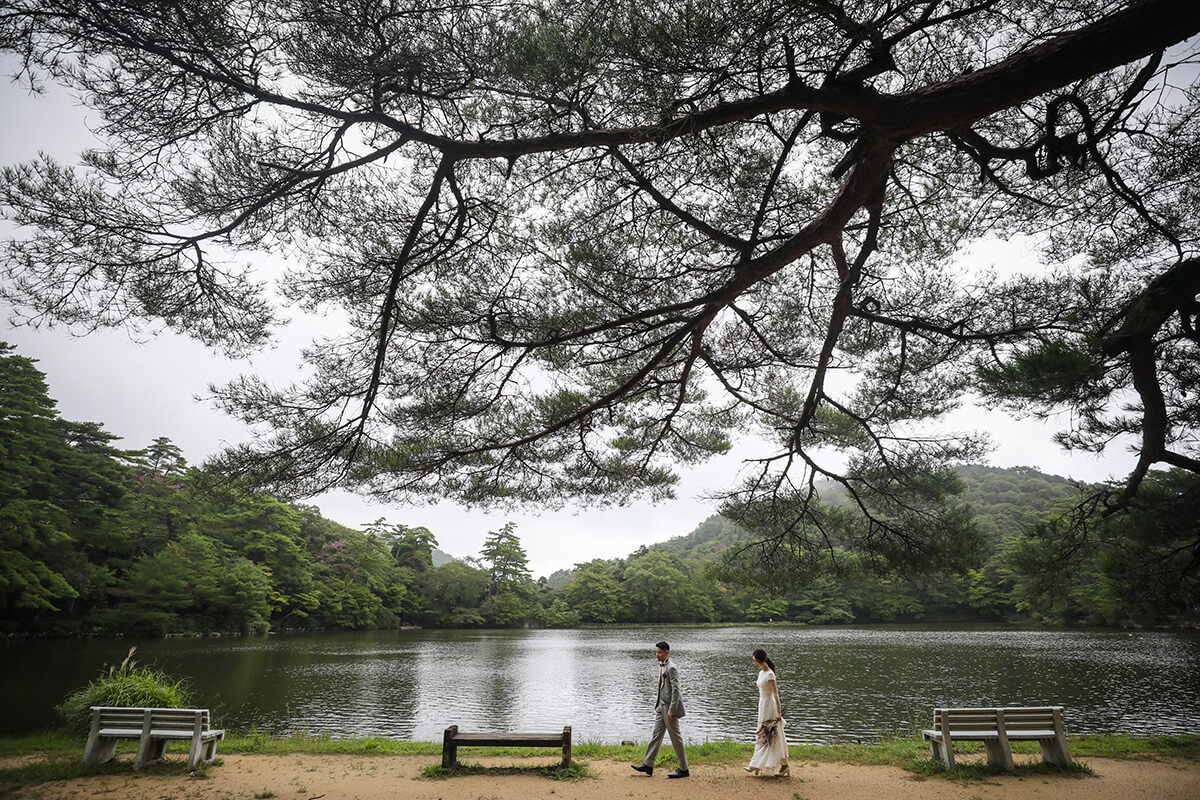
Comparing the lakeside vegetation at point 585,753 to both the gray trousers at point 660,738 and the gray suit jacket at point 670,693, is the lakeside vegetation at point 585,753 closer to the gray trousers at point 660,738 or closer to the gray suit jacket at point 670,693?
the gray trousers at point 660,738

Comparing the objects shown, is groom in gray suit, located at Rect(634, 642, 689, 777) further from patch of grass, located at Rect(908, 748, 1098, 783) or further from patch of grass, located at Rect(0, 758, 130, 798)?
patch of grass, located at Rect(0, 758, 130, 798)

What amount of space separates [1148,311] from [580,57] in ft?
11.1

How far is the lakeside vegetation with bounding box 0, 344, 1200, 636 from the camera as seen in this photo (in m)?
4.58

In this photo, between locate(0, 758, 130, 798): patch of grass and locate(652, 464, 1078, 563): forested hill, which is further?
locate(652, 464, 1078, 563): forested hill

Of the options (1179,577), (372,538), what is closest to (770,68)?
(1179,577)

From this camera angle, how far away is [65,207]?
3201 millimetres

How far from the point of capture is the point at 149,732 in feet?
14.7

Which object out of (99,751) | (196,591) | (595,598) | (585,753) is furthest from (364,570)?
(585,753)

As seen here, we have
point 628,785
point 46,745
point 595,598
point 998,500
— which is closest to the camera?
point 628,785

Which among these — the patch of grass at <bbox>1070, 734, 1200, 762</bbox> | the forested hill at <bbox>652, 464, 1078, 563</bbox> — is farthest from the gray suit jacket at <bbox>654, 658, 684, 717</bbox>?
the forested hill at <bbox>652, 464, 1078, 563</bbox>

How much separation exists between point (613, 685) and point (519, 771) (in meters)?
8.81

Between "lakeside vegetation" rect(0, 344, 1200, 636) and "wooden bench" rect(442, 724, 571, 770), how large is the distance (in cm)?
193

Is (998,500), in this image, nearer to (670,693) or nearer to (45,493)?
(670,693)

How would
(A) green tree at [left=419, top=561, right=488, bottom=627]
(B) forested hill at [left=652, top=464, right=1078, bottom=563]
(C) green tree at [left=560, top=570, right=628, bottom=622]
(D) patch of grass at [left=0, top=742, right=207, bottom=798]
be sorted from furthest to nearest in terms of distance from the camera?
(B) forested hill at [left=652, top=464, right=1078, bottom=563], (C) green tree at [left=560, top=570, right=628, bottom=622], (A) green tree at [left=419, top=561, right=488, bottom=627], (D) patch of grass at [left=0, top=742, right=207, bottom=798]
